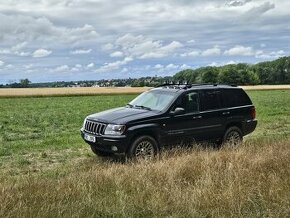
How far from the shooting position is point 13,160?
36.7ft

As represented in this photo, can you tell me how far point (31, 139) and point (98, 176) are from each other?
8791 mm

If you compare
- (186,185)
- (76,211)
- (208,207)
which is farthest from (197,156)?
(76,211)

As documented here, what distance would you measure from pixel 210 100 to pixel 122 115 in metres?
2.89

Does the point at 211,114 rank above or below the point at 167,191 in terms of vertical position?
above

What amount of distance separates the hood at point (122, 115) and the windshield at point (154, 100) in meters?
0.39

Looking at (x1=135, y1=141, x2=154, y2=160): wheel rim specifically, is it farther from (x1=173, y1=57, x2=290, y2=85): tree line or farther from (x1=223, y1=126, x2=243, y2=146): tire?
(x1=173, y1=57, x2=290, y2=85): tree line

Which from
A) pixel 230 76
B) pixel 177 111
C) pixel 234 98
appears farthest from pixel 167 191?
pixel 230 76

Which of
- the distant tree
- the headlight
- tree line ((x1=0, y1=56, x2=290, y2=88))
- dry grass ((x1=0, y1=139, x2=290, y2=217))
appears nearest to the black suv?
the headlight

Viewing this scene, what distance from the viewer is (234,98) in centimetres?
1287

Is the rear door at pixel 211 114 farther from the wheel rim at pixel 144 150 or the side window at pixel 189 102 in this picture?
the wheel rim at pixel 144 150

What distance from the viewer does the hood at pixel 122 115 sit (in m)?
10.4

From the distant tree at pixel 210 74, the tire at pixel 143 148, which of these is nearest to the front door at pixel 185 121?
the tire at pixel 143 148

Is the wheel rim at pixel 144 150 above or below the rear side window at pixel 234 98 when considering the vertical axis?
below

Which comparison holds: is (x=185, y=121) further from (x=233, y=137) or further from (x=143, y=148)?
(x=233, y=137)
